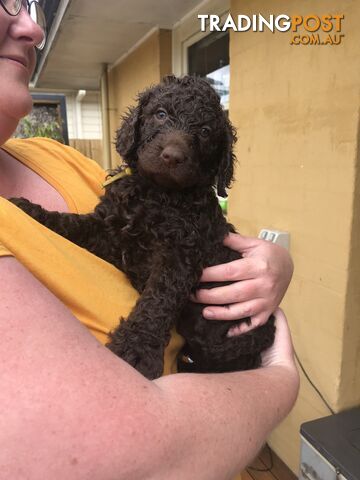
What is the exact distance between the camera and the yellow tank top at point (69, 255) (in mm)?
872

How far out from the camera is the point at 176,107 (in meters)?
1.32

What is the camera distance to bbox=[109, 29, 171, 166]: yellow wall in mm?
4195

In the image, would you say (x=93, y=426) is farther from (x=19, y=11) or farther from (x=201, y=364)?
(x=19, y=11)

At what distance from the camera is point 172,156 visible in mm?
1159

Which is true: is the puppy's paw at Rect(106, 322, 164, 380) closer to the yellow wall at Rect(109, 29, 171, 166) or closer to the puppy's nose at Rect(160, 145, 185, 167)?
the puppy's nose at Rect(160, 145, 185, 167)

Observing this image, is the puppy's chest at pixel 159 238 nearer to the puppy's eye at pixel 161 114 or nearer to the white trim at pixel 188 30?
the puppy's eye at pixel 161 114

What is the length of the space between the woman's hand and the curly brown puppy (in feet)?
0.13

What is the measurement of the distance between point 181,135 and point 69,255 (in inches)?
20.4

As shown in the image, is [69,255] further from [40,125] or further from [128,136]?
[40,125]

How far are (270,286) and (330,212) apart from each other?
109 centimetres

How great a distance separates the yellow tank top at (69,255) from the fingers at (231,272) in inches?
8.1

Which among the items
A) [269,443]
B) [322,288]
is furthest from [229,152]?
[269,443]

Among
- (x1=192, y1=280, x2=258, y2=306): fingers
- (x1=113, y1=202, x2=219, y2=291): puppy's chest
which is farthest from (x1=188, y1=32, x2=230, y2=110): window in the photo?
(x1=192, y1=280, x2=258, y2=306): fingers

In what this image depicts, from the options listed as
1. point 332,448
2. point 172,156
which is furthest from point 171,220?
point 332,448
